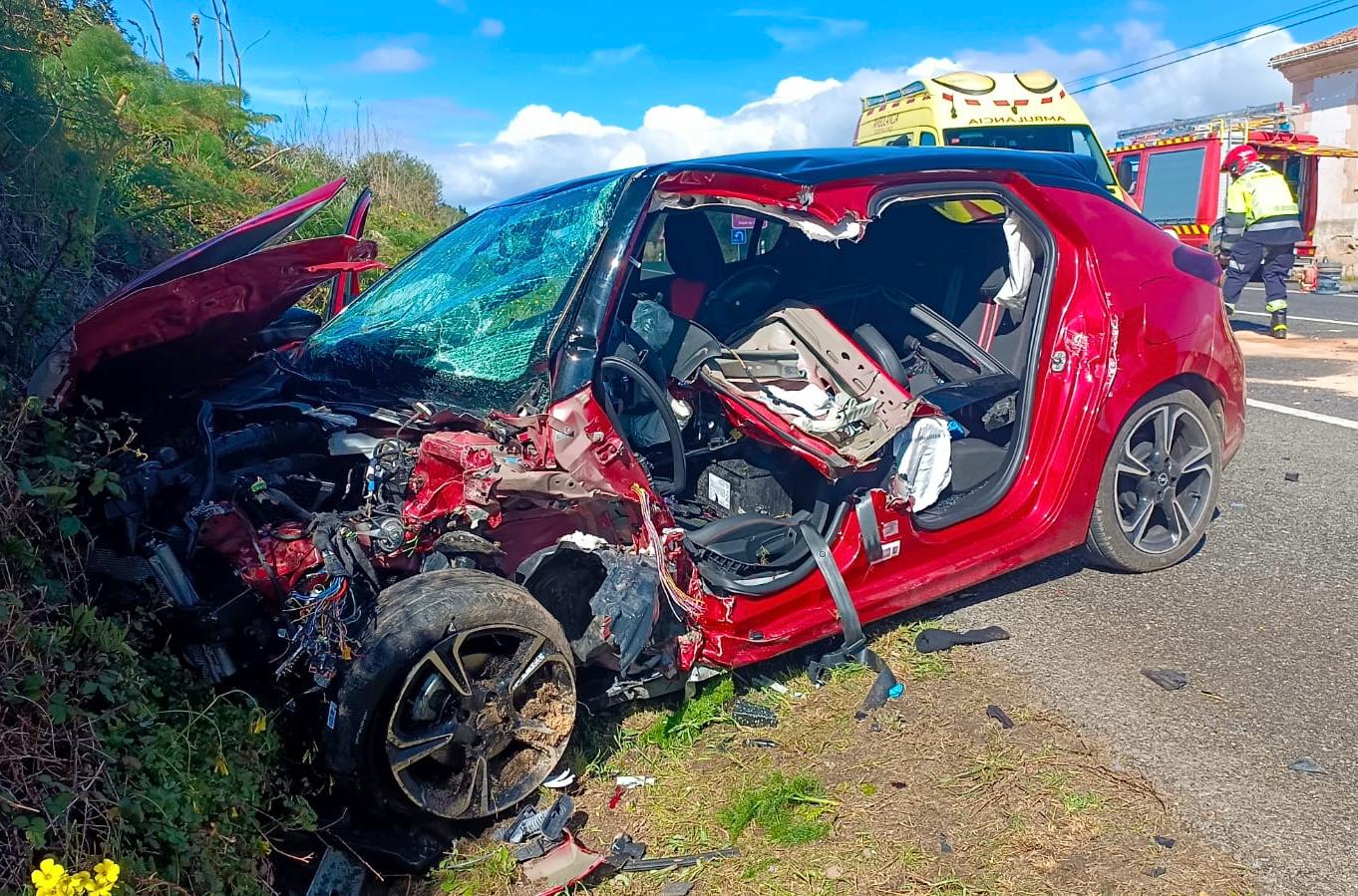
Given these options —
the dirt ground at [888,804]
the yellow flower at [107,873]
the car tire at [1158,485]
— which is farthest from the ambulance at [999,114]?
the yellow flower at [107,873]

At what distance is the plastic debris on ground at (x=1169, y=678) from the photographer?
3.30 metres

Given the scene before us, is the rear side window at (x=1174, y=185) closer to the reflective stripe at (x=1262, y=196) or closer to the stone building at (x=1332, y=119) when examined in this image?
the stone building at (x=1332, y=119)

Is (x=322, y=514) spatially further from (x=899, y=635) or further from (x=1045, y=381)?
(x=1045, y=381)

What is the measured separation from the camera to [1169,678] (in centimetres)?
334

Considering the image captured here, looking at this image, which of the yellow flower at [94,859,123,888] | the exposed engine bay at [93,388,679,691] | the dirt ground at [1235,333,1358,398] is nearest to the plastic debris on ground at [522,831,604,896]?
the exposed engine bay at [93,388,679,691]

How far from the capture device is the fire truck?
15531 millimetres

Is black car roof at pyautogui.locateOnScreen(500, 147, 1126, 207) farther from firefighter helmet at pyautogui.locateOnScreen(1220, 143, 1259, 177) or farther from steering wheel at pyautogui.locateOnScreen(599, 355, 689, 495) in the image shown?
firefighter helmet at pyautogui.locateOnScreen(1220, 143, 1259, 177)

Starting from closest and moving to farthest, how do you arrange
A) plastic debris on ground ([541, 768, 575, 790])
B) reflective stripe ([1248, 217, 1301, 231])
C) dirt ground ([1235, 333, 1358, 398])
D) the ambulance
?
plastic debris on ground ([541, 768, 575, 790])
dirt ground ([1235, 333, 1358, 398])
the ambulance
reflective stripe ([1248, 217, 1301, 231])

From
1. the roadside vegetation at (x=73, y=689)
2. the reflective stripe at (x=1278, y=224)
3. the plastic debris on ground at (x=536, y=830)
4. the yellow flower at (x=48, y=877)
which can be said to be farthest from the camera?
the reflective stripe at (x=1278, y=224)

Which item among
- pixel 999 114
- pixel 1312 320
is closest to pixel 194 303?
pixel 999 114

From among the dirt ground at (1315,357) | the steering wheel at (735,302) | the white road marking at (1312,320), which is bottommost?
the dirt ground at (1315,357)

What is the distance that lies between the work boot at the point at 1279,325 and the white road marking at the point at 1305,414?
390cm

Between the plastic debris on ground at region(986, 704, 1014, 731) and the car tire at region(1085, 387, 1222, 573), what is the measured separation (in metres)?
1.08

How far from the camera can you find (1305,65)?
27.4m
